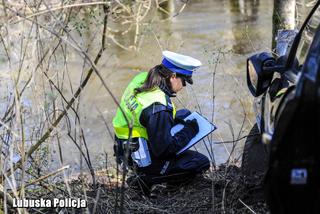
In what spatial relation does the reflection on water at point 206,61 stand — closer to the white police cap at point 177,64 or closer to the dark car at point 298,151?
the white police cap at point 177,64

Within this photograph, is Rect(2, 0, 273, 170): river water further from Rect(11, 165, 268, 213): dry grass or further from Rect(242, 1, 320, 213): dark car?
Rect(242, 1, 320, 213): dark car

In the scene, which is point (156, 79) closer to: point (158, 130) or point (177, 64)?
point (177, 64)

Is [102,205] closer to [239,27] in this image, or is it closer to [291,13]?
[291,13]

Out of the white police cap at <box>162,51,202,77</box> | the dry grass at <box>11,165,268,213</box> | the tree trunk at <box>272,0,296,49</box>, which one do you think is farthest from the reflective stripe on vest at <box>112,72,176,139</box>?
the tree trunk at <box>272,0,296,49</box>

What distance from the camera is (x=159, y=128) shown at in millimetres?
4258

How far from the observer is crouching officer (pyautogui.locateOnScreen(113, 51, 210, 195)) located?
4.30 meters

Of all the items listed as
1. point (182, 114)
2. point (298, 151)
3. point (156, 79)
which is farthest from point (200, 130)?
point (298, 151)

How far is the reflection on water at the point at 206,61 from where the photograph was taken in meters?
6.84

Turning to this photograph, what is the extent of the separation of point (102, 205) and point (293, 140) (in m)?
1.99

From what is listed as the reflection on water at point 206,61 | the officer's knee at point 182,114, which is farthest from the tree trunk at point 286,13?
the officer's knee at point 182,114

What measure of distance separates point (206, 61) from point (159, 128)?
6074 mm

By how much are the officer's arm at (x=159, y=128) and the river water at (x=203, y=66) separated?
0.36 meters

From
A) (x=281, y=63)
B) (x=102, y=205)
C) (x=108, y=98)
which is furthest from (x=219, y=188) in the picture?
(x=108, y=98)

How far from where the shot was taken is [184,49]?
11.9 meters
